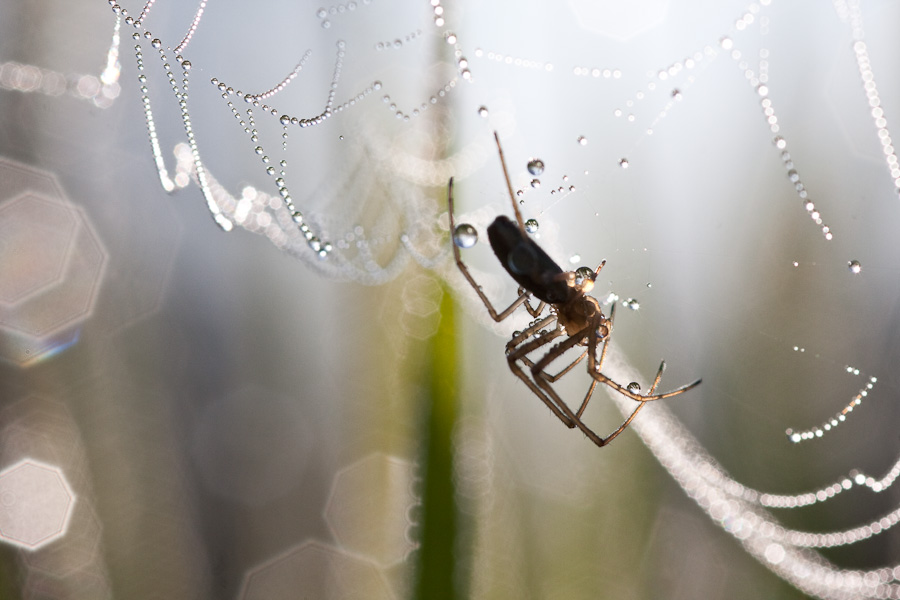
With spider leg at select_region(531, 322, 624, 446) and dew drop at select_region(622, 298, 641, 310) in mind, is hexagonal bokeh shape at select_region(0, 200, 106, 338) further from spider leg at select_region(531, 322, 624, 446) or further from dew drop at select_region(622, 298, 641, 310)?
dew drop at select_region(622, 298, 641, 310)

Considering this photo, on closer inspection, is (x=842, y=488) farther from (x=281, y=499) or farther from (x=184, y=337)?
(x=184, y=337)

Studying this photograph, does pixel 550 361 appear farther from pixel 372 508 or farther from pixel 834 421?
pixel 834 421

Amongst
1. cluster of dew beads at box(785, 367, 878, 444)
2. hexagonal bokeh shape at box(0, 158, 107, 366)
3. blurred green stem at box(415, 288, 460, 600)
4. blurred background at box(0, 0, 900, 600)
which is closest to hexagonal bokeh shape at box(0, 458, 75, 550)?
blurred background at box(0, 0, 900, 600)

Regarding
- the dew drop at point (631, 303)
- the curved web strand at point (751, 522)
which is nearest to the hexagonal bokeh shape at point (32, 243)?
the dew drop at point (631, 303)

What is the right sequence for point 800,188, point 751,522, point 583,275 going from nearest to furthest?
point 583,275
point 800,188
point 751,522

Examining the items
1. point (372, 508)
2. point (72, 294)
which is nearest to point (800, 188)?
point (372, 508)

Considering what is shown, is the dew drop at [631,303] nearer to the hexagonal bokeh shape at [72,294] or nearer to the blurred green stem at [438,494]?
the blurred green stem at [438,494]

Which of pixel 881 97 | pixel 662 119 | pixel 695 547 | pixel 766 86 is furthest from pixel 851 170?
pixel 695 547
